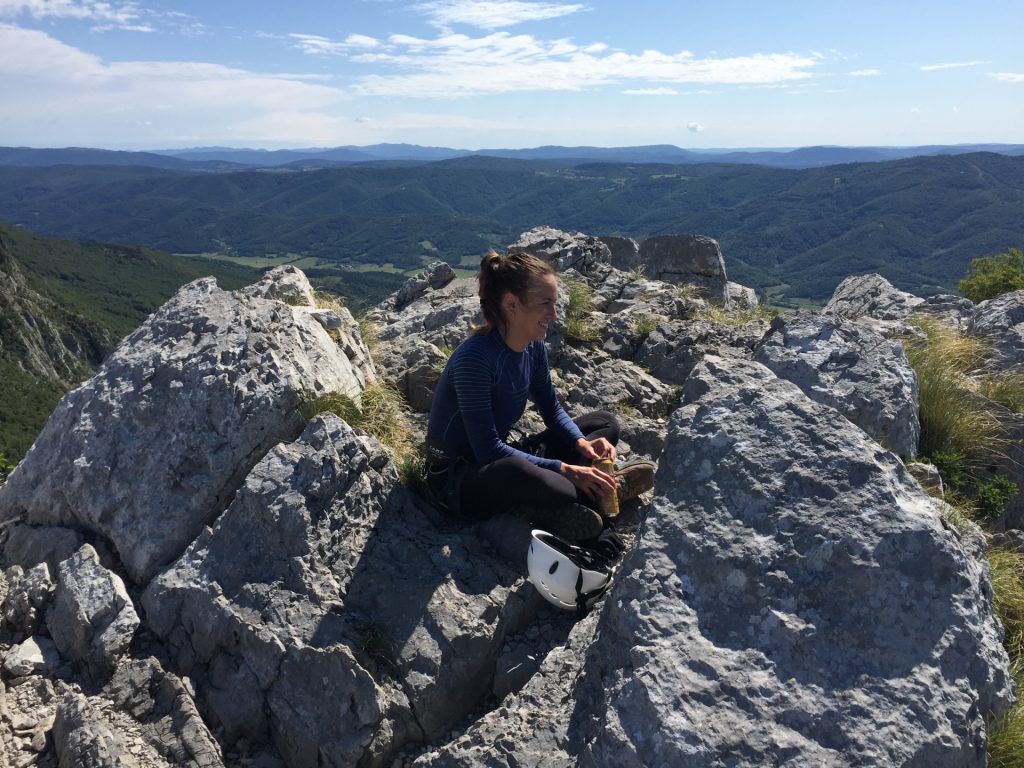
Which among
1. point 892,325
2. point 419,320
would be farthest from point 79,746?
point 892,325

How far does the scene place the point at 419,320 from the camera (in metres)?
12.2

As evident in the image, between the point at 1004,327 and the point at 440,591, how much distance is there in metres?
9.43

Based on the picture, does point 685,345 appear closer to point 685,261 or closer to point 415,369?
point 415,369

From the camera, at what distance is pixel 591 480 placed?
5.88m

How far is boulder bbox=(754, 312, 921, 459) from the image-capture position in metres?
6.75

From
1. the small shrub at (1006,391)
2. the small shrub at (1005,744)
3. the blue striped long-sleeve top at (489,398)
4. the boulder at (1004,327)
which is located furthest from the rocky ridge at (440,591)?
the boulder at (1004,327)

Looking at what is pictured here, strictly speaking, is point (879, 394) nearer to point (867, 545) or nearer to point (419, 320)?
point (867, 545)

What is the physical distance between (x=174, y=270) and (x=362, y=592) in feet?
717

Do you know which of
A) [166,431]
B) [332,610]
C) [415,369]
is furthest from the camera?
[415,369]

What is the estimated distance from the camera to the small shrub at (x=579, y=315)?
405 inches

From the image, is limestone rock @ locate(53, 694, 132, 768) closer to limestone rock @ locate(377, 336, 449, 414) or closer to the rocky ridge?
the rocky ridge

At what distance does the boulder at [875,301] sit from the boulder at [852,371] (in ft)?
19.0

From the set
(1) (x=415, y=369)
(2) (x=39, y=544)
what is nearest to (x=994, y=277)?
(1) (x=415, y=369)

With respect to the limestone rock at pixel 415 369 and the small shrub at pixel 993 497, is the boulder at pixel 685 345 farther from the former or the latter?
the small shrub at pixel 993 497
